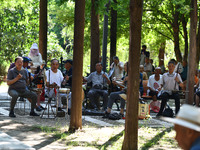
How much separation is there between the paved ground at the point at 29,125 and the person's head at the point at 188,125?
13.9ft

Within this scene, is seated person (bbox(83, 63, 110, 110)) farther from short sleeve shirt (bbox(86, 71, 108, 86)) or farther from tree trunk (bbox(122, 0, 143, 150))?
tree trunk (bbox(122, 0, 143, 150))

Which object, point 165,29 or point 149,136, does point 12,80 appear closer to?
point 149,136

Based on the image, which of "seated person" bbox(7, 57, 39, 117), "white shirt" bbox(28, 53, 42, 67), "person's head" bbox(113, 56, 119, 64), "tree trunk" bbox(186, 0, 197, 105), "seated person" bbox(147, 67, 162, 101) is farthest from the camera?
"person's head" bbox(113, 56, 119, 64)

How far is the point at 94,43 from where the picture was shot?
15961 mm

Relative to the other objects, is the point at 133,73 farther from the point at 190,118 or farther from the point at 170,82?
the point at 170,82

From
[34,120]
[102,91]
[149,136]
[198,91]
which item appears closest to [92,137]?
[149,136]

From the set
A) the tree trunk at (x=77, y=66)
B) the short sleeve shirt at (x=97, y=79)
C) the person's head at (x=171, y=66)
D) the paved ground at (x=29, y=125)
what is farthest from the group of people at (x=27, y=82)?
the person's head at (x=171, y=66)

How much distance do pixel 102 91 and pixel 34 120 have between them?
2900mm

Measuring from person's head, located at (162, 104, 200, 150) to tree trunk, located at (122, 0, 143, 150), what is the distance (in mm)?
5170

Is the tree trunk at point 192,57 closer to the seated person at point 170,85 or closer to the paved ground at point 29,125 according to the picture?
the seated person at point 170,85

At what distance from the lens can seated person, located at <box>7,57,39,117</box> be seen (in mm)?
12891

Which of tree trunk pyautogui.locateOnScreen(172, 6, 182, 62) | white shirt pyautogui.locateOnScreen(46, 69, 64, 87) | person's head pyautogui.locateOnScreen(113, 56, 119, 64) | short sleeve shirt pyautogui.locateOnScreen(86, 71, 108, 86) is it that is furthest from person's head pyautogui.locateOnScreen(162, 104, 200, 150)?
tree trunk pyautogui.locateOnScreen(172, 6, 182, 62)

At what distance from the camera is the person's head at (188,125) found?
10.1ft

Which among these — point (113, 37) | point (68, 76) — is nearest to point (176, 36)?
point (113, 37)
